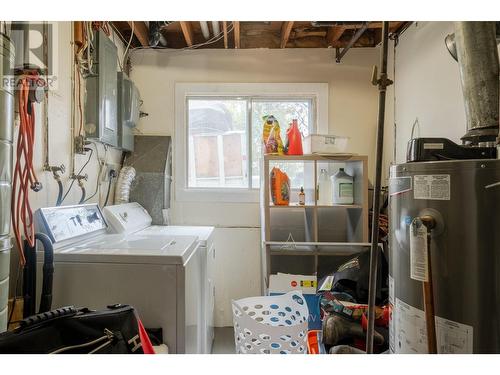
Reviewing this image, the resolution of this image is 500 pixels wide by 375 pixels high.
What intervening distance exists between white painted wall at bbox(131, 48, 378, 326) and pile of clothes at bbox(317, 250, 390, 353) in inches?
34.3

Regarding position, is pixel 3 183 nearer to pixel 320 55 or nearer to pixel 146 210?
pixel 146 210

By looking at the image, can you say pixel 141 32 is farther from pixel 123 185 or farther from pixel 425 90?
pixel 425 90

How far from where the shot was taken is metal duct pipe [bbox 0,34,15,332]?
0.93 m

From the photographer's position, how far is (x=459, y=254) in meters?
0.88

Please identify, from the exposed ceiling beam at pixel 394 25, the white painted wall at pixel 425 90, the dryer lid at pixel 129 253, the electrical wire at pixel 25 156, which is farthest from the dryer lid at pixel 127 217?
the exposed ceiling beam at pixel 394 25

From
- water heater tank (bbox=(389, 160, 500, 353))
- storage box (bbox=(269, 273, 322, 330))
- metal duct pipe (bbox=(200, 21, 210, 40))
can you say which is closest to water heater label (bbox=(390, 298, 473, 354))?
water heater tank (bbox=(389, 160, 500, 353))

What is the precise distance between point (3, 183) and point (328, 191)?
2122 mm

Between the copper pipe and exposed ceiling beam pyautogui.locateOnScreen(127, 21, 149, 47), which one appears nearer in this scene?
the copper pipe

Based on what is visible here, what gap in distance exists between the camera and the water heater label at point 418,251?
911 millimetres

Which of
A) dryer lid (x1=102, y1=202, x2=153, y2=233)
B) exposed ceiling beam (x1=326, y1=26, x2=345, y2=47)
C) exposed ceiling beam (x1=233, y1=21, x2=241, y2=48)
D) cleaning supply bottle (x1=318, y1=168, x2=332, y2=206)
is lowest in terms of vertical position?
dryer lid (x1=102, y1=202, x2=153, y2=233)

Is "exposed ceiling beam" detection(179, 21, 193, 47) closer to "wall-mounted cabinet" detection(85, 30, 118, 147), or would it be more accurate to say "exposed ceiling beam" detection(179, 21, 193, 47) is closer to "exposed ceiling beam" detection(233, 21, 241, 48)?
"exposed ceiling beam" detection(233, 21, 241, 48)

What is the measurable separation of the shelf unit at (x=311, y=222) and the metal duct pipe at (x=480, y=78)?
1.11m

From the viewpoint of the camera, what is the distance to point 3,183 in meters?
0.94
